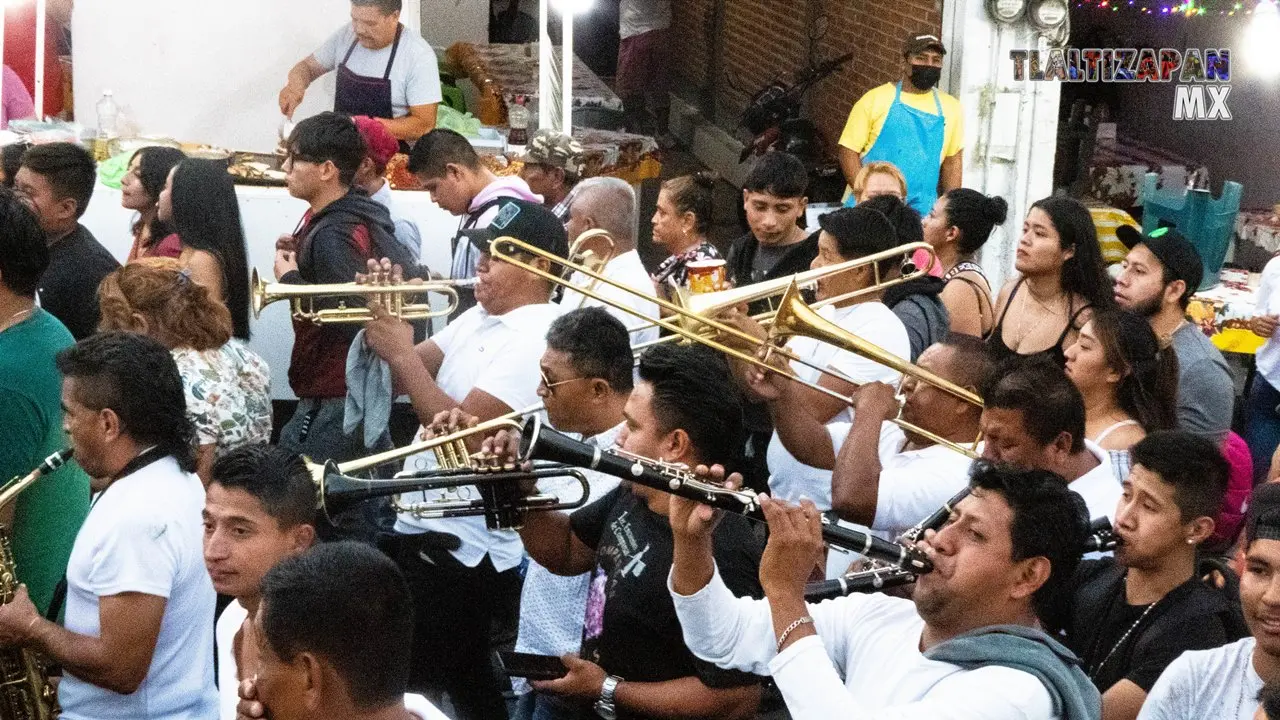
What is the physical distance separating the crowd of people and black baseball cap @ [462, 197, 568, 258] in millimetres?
13

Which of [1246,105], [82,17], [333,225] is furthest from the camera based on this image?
[1246,105]

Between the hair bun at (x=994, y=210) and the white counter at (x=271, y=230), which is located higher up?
the hair bun at (x=994, y=210)

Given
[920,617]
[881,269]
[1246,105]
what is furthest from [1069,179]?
[920,617]

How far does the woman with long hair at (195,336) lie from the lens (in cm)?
481

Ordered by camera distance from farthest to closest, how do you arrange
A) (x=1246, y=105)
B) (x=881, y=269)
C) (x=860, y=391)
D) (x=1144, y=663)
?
(x=1246, y=105), (x=881, y=269), (x=860, y=391), (x=1144, y=663)

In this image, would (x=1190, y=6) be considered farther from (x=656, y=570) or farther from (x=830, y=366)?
(x=656, y=570)

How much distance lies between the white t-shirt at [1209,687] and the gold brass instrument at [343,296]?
286 centimetres

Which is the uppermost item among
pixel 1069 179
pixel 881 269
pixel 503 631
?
pixel 881 269

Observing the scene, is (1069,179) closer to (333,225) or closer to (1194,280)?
(1194,280)

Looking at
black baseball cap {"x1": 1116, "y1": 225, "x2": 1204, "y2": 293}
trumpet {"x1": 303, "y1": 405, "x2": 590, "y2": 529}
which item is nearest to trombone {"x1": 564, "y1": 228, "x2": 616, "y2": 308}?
trumpet {"x1": 303, "y1": 405, "x2": 590, "y2": 529}

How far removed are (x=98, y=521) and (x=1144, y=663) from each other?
248cm

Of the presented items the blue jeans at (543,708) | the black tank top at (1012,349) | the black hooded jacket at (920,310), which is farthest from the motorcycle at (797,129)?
the blue jeans at (543,708)

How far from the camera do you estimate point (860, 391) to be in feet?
15.8

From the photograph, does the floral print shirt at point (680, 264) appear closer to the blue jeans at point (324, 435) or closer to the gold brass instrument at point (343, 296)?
the gold brass instrument at point (343, 296)
